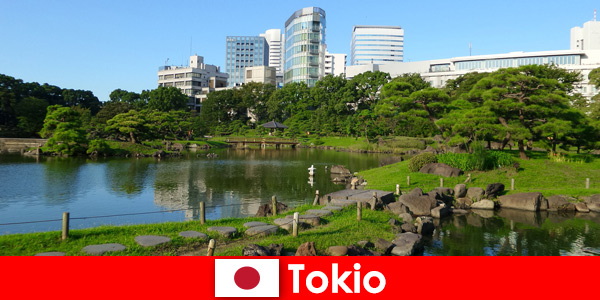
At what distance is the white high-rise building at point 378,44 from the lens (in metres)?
148

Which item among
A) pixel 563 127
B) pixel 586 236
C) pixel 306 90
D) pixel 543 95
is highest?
pixel 306 90

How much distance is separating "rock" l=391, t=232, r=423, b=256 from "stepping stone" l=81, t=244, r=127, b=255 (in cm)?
755

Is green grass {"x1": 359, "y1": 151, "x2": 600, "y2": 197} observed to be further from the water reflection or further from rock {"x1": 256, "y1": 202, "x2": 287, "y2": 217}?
rock {"x1": 256, "y1": 202, "x2": 287, "y2": 217}

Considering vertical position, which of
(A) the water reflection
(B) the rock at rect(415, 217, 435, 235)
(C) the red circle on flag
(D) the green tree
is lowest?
(A) the water reflection

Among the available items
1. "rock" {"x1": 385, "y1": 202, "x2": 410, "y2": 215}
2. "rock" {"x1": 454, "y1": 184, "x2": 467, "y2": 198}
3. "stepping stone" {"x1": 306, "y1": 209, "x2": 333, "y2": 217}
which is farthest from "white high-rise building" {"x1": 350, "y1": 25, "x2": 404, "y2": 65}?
"stepping stone" {"x1": 306, "y1": 209, "x2": 333, "y2": 217}

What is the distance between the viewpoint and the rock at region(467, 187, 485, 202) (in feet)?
69.8

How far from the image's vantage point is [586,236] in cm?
1561

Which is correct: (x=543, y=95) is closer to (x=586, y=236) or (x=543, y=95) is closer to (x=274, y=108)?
(x=586, y=236)

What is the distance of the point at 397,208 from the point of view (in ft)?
56.0

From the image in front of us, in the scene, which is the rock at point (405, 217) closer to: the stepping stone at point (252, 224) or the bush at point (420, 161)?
the stepping stone at point (252, 224)

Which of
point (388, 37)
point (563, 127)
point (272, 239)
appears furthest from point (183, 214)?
point (388, 37)

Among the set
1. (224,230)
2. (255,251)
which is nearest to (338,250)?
(255,251)

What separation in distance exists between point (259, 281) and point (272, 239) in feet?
14.6

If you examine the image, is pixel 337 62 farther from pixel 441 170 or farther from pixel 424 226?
pixel 424 226
